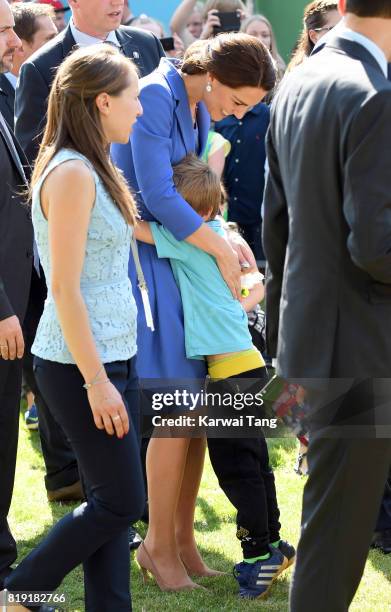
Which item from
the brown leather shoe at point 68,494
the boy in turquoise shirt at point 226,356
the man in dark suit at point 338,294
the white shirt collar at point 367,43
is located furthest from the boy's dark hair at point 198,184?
the brown leather shoe at point 68,494

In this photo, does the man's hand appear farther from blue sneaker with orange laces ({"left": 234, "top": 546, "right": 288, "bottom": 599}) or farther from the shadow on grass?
the shadow on grass

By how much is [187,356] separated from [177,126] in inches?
32.2

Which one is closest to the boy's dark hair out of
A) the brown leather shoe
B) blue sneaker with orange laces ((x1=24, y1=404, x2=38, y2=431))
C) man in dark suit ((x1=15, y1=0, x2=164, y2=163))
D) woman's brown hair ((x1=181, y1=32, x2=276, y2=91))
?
woman's brown hair ((x1=181, y1=32, x2=276, y2=91))

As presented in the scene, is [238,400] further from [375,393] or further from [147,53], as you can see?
[147,53]

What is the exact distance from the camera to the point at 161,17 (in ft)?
32.3

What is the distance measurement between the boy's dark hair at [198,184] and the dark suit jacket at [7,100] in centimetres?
121

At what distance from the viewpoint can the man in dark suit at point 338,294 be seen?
254 cm

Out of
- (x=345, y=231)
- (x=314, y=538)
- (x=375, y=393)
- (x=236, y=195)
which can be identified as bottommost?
(x=236, y=195)

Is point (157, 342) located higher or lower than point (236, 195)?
higher

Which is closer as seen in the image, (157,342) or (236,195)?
(157,342)

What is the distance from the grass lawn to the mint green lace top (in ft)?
1.95

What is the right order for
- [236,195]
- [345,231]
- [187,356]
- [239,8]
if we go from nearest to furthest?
[345,231], [187,356], [236,195], [239,8]

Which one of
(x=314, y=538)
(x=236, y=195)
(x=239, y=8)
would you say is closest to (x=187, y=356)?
(x=314, y=538)

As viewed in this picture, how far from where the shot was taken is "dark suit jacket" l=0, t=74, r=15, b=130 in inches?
190
